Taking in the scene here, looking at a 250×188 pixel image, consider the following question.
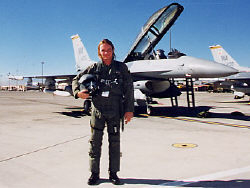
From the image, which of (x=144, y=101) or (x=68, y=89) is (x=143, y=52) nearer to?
(x=144, y=101)

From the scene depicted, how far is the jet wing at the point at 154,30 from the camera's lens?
10602 mm

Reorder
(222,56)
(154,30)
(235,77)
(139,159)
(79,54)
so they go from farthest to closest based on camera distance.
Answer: (222,56) < (235,77) < (79,54) < (154,30) < (139,159)

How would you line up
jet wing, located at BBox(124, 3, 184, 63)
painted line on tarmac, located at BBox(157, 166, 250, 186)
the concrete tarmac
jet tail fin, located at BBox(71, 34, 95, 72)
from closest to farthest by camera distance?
painted line on tarmac, located at BBox(157, 166, 250, 186) → the concrete tarmac → jet wing, located at BBox(124, 3, 184, 63) → jet tail fin, located at BBox(71, 34, 95, 72)

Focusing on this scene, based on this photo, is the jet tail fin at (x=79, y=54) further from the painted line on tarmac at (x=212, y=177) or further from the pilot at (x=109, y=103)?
the painted line on tarmac at (x=212, y=177)

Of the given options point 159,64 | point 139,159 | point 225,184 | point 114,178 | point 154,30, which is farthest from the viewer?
point 154,30

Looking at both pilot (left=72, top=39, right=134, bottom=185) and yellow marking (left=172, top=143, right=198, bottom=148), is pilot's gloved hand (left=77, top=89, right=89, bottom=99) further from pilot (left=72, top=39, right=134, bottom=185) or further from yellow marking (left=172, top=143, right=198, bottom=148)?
yellow marking (left=172, top=143, right=198, bottom=148)

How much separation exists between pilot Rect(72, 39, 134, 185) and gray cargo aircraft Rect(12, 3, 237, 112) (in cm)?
664

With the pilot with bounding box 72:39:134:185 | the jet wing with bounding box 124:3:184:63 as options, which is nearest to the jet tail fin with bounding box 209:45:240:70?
the jet wing with bounding box 124:3:184:63

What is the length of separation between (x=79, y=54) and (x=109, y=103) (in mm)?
16210

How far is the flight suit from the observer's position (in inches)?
129

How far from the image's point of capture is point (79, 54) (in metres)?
18.8

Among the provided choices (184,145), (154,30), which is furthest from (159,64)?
(184,145)

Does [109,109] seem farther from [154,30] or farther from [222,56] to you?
[222,56]

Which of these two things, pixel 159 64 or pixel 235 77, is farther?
pixel 235 77
